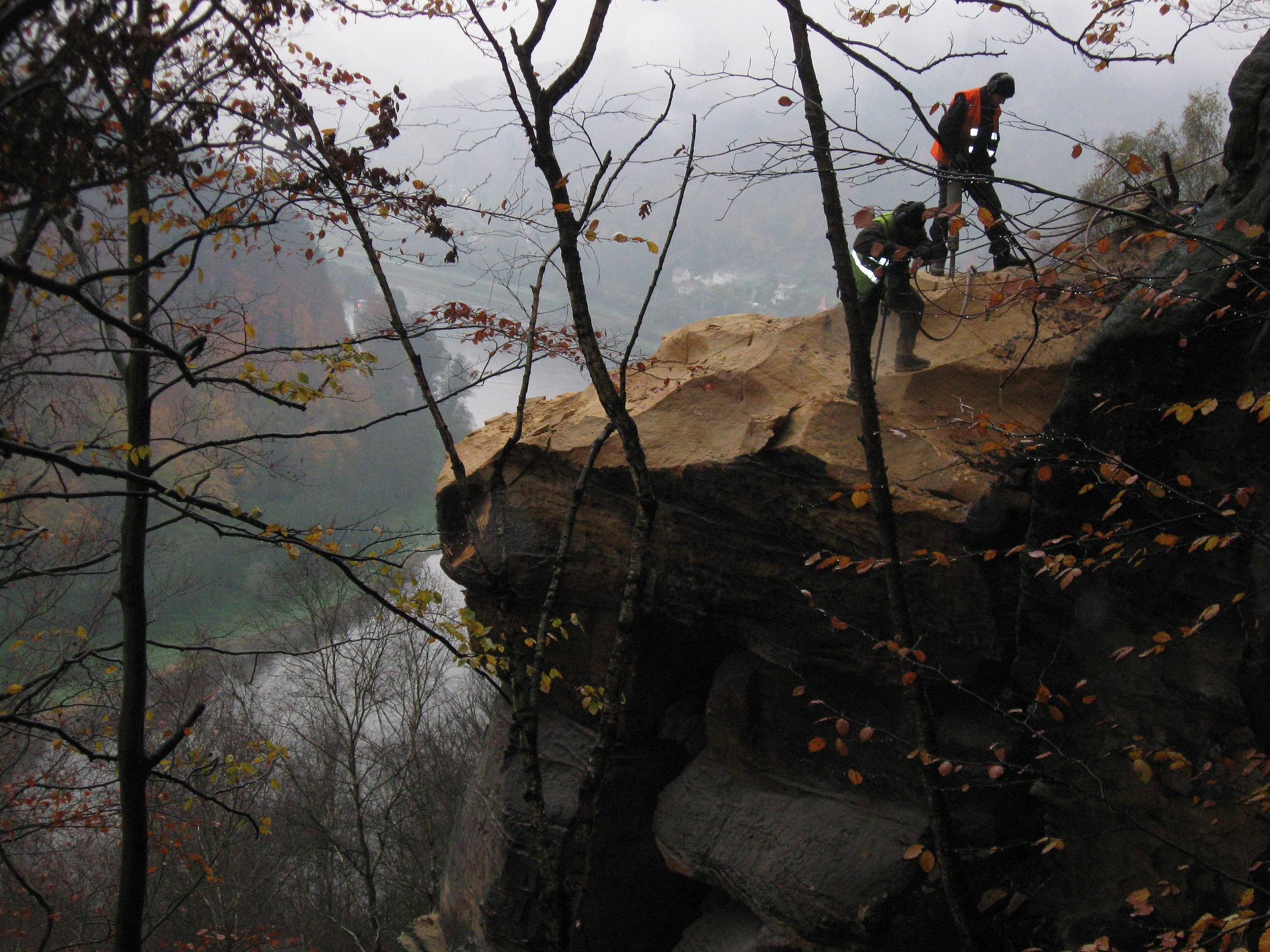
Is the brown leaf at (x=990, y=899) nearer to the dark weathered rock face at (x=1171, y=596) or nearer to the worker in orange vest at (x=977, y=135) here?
the dark weathered rock face at (x=1171, y=596)

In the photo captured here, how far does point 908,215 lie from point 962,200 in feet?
4.25

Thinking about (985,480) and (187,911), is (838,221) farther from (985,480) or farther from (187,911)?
(187,911)

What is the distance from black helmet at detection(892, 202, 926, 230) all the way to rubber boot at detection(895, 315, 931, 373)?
79 cm

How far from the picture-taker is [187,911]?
16.5 meters

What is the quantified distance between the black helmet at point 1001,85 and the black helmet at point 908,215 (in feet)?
4.01

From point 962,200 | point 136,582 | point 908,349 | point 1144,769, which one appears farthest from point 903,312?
point 136,582

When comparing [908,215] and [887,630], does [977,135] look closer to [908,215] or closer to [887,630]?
[908,215]

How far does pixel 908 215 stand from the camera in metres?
6.31

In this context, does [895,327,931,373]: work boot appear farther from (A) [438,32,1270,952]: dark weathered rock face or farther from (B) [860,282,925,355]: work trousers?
(A) [438,32,1270,952]: dark weathered rock face

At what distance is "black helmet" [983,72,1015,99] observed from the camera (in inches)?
261

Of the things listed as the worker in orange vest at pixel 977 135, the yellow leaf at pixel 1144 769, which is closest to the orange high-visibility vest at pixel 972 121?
the worker in orange vest at pixel 977 135

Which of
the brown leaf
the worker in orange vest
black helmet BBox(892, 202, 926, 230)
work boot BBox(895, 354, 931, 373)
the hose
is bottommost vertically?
the brown leaf

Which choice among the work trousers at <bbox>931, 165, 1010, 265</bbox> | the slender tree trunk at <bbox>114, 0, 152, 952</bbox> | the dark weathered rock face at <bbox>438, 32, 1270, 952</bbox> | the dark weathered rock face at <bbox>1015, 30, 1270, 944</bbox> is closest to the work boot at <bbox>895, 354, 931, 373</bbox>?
the dark weathered rock face at <bbox>438, 32, 1270, 952</bbox>

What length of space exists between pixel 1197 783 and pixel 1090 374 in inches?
106
